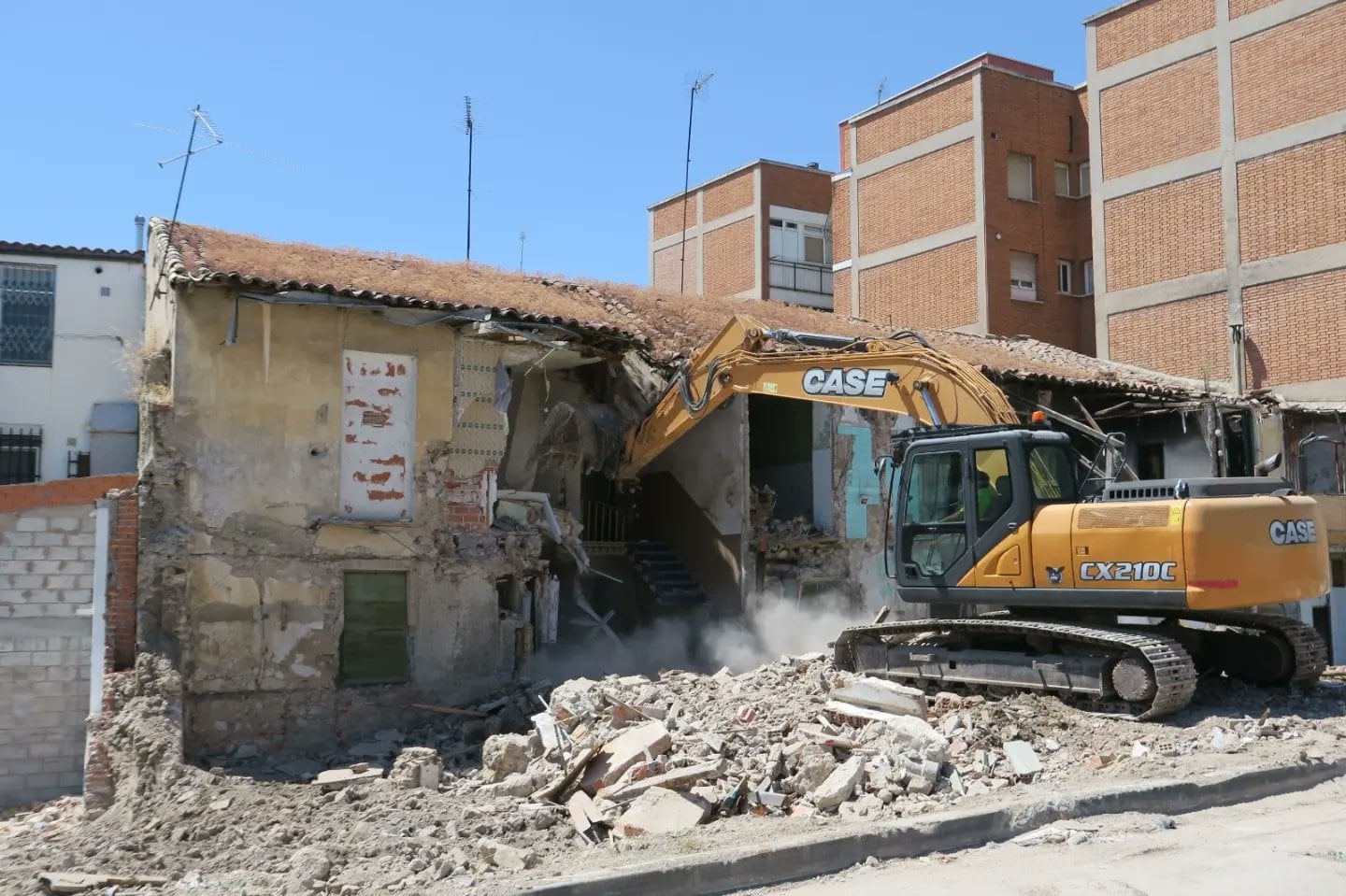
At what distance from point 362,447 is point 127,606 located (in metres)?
3.07

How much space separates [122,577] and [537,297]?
6.37m

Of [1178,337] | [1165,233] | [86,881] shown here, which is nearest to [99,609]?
[86,881]

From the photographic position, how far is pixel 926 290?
109 feet

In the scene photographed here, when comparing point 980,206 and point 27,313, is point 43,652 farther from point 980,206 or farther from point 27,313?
point 980,206

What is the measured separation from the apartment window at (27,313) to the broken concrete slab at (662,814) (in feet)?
51.8

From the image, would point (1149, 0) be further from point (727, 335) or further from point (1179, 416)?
point (727, 335)

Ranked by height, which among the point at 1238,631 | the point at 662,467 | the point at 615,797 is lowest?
the point at 615,797

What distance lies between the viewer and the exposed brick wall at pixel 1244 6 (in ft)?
83.9

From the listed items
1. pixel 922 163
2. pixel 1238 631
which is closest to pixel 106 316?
pixel 1238 631

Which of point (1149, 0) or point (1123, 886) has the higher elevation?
point (1149, 0)

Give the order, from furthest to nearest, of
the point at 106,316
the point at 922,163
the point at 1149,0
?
1. the point at 922,163
2. the point at 1149,0
3. the point at 106,316

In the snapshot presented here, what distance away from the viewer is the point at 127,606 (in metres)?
12.8

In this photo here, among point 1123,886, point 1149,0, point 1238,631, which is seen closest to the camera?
point 1123,886

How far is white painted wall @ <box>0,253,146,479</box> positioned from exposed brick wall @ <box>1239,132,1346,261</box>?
22.5 metres
